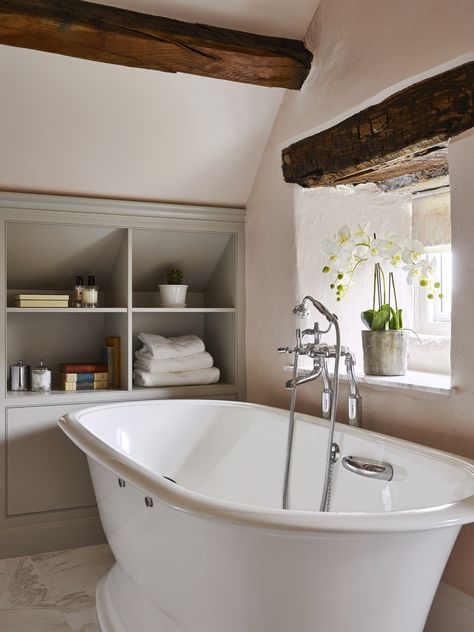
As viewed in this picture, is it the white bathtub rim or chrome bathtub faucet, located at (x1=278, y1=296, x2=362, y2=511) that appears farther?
chrome bathtub faucet, located at (x1=278, y1=296, x2=362, y2=511)

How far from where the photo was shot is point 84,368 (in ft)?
11.0

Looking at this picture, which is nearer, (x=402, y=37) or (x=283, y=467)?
(x=402, y=37)

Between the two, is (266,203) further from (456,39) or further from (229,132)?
(456,39)

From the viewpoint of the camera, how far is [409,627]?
5.31 ft

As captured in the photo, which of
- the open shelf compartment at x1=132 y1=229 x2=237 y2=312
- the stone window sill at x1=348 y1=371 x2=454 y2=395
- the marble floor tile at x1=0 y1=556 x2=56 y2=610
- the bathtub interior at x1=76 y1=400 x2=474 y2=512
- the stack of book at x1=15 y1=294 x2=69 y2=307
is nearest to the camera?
the bathtub interior at x1=76 y1=400 x2=474 y2=512

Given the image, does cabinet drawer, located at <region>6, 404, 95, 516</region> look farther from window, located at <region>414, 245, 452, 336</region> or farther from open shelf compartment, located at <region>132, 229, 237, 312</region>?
window, located at <region>414, 245, 452, 336</region>

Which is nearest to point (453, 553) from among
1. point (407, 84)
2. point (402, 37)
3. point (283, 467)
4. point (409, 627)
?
point (409, 627)

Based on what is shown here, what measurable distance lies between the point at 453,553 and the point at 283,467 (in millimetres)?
726

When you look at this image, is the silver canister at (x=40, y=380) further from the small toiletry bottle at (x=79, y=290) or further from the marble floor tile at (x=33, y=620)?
the marble floor tile at (x=33, y=620)

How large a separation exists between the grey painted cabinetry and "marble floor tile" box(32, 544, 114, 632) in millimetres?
102

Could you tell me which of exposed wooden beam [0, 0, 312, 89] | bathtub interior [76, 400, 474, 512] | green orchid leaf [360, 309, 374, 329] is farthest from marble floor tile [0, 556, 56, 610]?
exposed wooden beam [0, 0, 312, 89]

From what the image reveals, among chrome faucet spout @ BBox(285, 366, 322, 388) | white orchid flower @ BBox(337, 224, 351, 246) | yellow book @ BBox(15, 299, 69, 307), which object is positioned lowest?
chrome faucet spout @ BBox(285, 366, 322, 388)

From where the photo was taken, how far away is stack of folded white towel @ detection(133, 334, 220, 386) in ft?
11.1

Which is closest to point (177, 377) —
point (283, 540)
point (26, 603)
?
point (26, 603)
